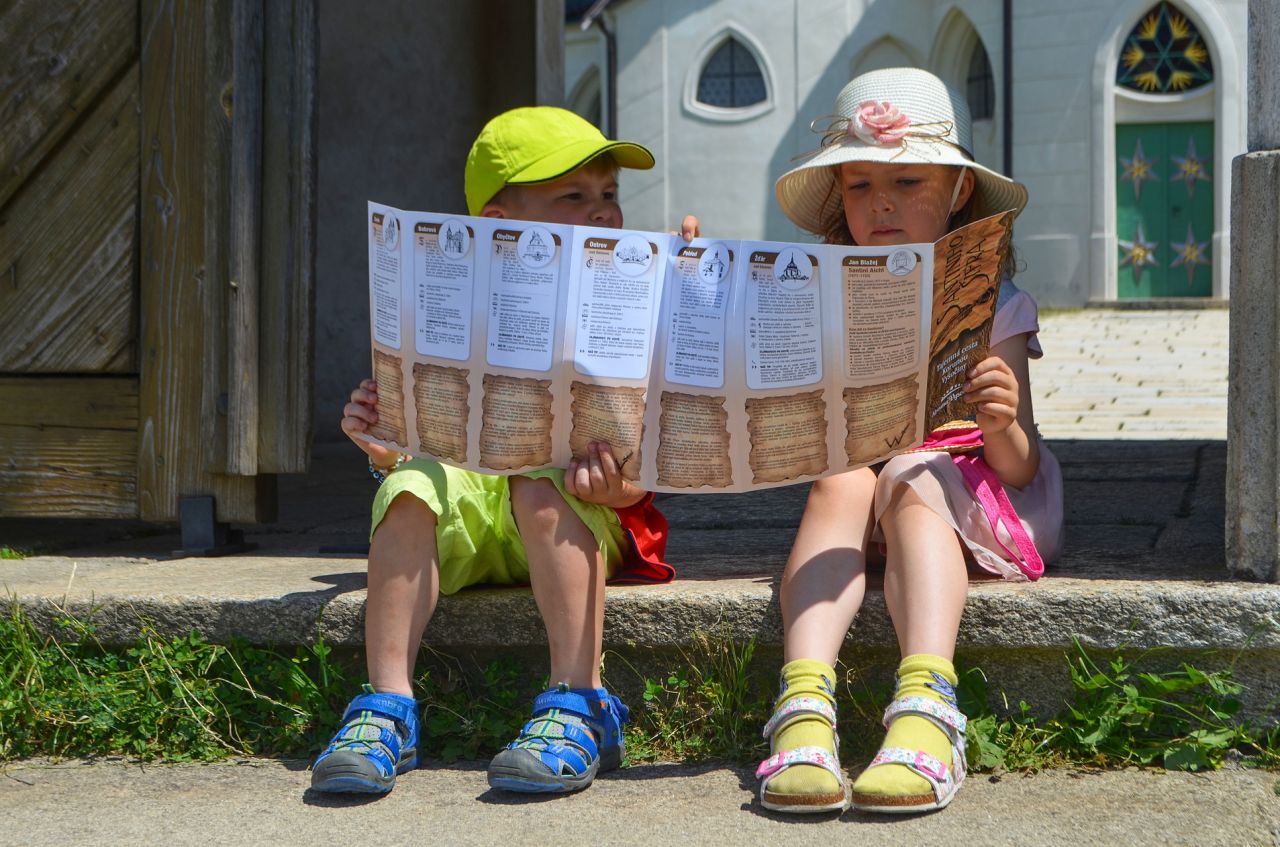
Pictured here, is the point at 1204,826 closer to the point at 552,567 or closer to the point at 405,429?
the point at 552,567

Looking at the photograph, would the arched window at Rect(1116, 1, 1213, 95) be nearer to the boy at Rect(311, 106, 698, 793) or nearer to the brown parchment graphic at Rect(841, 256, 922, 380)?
the boy at Rect(311, 106, 698, 793)

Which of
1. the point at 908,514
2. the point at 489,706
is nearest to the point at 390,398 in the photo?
the point at 489,706

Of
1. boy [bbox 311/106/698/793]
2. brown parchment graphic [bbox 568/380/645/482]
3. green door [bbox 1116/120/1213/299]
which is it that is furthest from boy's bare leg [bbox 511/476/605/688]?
green door [bbox 1116/120/1213/299]

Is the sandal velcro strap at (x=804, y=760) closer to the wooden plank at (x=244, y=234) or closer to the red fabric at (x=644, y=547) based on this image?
the red fabric at (x=644, y=547)

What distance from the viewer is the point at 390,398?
2.49 metres

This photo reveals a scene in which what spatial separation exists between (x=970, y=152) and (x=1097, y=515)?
132 cm

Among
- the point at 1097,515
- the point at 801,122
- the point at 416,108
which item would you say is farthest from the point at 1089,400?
the point at 801,122

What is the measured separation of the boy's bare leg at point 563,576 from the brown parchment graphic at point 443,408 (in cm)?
13

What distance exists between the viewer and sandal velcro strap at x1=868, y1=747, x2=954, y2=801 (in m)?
2.19

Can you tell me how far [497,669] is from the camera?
2730 millimetres

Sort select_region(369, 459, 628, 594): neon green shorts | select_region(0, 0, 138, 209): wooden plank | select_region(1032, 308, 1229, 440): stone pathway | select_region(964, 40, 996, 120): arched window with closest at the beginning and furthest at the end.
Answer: select_region(369, 459, 628, 594): neon green shorts, select_region(0, 0, 138, 209): wooden plank, select_region(1032, 308, 1229, 440): stone pathway, select_region(964, 40, 996, 120): arched window

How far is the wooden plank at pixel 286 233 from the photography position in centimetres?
345

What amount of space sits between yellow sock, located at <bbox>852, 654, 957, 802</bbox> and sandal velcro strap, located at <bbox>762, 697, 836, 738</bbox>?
0.32ft

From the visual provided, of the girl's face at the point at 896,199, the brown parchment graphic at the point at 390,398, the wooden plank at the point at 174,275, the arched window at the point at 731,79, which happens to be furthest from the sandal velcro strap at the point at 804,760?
the arched window at the point at 731,79
